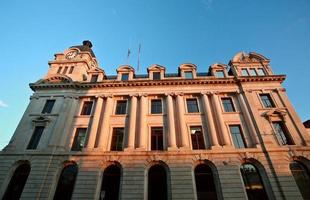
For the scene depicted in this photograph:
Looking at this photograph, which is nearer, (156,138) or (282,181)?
(282,181)

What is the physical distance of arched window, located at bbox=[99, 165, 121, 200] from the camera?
18.0m

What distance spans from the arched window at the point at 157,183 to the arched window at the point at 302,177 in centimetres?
1257

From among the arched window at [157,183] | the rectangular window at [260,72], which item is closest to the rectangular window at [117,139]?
the arched window at [157,183]

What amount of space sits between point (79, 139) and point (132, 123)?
6448mm

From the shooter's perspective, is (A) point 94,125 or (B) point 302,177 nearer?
(B) point 302,177

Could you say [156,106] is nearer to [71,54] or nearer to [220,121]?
[220,121]

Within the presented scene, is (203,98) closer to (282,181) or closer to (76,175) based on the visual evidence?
(282,181)

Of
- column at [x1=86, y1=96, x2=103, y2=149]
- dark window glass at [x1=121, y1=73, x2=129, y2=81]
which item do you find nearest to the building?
column at [x1=86, y1=96, x2=103, y2=149]

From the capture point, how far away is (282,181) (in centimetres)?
1720

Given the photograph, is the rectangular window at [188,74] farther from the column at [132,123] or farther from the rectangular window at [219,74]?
the column at [132,123]

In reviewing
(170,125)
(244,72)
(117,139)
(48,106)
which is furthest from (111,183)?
(244,72)

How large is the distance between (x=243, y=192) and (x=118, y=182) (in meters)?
11.9

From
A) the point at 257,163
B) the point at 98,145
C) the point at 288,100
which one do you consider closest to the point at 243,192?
the point at 257,163

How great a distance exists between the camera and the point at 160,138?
21312 millimetres
